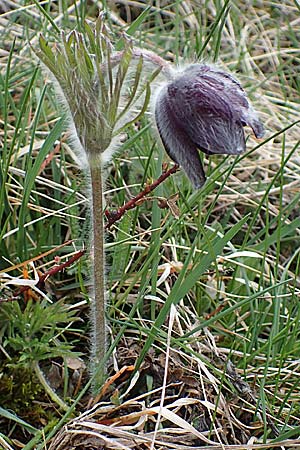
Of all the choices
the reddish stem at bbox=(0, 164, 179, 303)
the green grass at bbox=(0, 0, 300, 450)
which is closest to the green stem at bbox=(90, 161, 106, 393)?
the green grass at bbox=(0, 0, 300, 450)

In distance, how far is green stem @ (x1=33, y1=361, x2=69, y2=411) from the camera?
1321 mm

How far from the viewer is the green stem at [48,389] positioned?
132 cm

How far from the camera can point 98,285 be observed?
49.1 inches

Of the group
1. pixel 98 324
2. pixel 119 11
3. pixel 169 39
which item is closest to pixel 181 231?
pixel 98 324

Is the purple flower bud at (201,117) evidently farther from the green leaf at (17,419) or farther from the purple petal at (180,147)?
the green leaf at (17,419)

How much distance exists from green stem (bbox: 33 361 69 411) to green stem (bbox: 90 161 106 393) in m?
0.07

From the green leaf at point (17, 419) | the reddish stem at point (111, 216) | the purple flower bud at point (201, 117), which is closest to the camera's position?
the purple flower bud at point (201, 117)

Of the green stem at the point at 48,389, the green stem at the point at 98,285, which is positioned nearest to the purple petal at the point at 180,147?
the green stem at the point at 98,285

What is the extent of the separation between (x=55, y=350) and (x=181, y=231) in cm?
50

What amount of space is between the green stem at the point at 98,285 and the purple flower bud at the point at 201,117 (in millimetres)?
136

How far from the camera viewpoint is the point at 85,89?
1119mm

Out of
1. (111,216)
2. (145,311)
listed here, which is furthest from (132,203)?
(145,311)

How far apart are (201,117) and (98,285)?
35 centimetres

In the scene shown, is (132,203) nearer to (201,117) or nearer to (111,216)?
(111,216)
